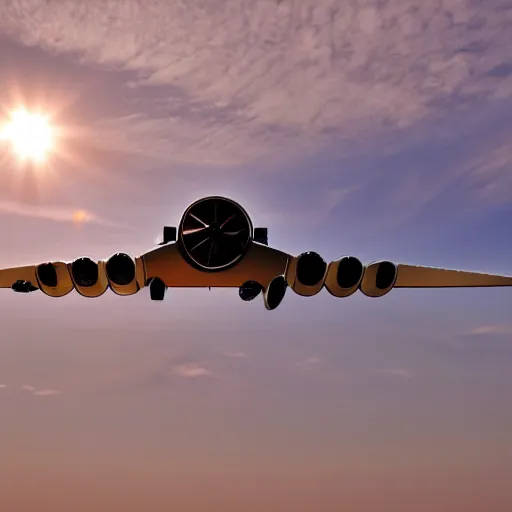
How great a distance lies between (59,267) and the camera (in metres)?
21.7

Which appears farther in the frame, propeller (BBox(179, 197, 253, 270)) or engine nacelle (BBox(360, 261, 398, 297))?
engine nacelle (BBox(360, 261, 398, 297))

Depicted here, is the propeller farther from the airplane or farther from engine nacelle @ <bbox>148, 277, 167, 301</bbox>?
engine nacelle @ <bbox>148, 277, 167, 301</bbox>

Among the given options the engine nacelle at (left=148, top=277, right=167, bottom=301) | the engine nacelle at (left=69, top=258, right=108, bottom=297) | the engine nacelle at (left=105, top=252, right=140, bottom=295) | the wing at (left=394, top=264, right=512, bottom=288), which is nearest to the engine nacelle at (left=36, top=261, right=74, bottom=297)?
the engine nacelle at (left=69, top=258, right=108, bottom=297)

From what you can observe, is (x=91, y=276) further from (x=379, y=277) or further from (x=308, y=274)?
(x=379, y=277)

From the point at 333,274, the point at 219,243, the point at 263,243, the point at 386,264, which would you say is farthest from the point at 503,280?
the point at 219,243

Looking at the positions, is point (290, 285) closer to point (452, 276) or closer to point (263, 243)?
point (263, 243)

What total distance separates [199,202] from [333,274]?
5.24 m

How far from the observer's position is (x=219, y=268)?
21438 millimetres

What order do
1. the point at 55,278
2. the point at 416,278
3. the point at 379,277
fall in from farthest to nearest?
the point at 416,278
the point at 55,278
the point at 379,277

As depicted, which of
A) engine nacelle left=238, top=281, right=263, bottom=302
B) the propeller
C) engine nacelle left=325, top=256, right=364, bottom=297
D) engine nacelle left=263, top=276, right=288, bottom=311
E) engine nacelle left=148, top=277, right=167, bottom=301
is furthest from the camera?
engine nacelle left=148, top=277, right=167, bottom=301

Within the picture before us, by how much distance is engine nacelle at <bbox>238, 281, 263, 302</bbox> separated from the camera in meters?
22.7

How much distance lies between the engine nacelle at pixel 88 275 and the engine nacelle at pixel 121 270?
0.89ft

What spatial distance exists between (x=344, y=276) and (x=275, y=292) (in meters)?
2.43

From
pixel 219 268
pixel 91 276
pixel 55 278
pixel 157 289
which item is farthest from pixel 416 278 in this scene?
pixel 55 278
